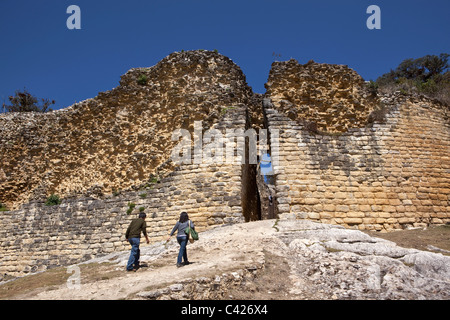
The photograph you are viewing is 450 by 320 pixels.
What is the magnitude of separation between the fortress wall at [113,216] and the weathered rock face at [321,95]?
157 centimetres

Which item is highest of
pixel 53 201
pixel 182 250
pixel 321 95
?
pixel 321 95

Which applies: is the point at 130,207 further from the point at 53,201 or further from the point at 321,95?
the point at 321,95

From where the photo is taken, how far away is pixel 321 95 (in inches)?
429

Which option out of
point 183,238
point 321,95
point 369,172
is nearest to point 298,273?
point 183,238

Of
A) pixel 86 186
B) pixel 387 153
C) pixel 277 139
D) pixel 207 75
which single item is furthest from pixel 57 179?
pixel 387 153

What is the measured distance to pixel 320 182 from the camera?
9453 millimetres

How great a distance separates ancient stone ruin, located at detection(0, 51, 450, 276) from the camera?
9.41 m

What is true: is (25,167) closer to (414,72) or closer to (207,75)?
(207,75)

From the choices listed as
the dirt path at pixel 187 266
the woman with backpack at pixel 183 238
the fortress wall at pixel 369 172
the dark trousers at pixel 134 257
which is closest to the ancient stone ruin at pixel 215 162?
the fortress wall at pixel 369 172

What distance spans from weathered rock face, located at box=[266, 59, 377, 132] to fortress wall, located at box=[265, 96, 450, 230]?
0.40 metres

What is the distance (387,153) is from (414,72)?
69.0ft

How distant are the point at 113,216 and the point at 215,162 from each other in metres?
3.94

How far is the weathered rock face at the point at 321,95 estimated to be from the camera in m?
10.5

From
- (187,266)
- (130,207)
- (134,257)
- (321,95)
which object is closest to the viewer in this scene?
(187,266)
